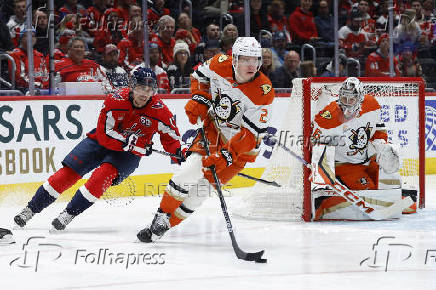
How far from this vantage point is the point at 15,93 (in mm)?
6109

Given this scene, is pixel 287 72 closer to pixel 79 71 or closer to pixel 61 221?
pixel 79 71

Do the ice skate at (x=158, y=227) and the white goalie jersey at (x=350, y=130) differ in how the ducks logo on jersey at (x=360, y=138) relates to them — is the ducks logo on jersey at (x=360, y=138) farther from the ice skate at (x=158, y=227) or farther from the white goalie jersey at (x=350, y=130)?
the ice skate at (x=158, y=227)

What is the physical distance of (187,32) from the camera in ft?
25.2

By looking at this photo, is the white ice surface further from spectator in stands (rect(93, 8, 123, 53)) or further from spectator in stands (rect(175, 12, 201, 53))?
spectator in stands (rect(175, 12, 201, 53))

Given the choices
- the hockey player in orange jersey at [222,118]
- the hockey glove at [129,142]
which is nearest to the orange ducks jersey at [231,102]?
the hockey player in orange jersey at [222,118]

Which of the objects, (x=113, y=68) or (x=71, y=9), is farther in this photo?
(x=71, y=9)

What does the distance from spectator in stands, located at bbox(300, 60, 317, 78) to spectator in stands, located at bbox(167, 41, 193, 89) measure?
1.20 m

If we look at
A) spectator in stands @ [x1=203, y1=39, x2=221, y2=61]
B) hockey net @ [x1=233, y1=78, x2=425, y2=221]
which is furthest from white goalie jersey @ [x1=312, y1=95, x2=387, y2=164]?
spectator in stands @ [x1=203, y1=39, x2=221, y2=61]

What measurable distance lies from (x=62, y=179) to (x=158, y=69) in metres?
2.52

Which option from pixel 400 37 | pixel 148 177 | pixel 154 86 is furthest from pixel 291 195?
pixel 400 37

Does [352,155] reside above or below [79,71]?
below

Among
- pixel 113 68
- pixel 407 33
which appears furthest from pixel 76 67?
pixel 407 33

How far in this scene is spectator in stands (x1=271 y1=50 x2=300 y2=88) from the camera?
7.71 meters

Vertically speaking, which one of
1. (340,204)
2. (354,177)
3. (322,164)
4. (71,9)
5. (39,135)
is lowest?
(340,204)
